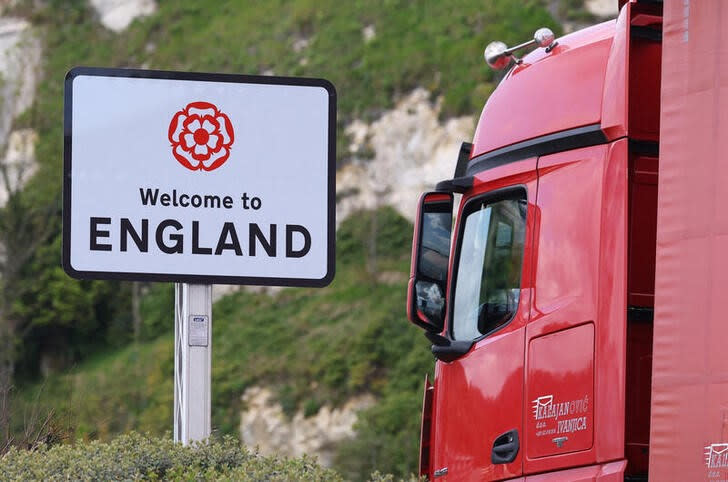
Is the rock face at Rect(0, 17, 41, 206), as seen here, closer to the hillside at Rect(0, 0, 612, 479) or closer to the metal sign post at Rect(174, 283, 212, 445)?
the hillside at Rect(0, 0, 612, 479)

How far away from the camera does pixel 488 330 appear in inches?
263

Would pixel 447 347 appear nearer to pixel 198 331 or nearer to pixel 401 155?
pixel 198 331

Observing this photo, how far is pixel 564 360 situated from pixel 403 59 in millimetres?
27465

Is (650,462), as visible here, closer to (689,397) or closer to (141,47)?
(689,397)

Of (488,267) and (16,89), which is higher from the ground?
(16,89)

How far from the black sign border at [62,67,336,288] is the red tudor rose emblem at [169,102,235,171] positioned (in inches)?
7.2

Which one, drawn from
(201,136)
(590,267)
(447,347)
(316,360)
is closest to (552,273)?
(590,267)

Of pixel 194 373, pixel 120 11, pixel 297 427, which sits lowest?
pixel 297 427

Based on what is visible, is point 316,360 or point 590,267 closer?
point 590,267

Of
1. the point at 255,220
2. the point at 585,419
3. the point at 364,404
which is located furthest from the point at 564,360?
the point at 364,404

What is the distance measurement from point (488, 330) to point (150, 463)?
1.70 metres

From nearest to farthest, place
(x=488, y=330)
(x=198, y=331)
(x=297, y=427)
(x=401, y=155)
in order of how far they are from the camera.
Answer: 1. (x=488, y=330)
2. (x=198, y=331)
3. (x=297, y=427)
4. (x=401, y=155)

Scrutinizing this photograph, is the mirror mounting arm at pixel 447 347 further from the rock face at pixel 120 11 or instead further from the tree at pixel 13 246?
the rock face at pixel 120 11

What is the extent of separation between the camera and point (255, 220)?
721cm
